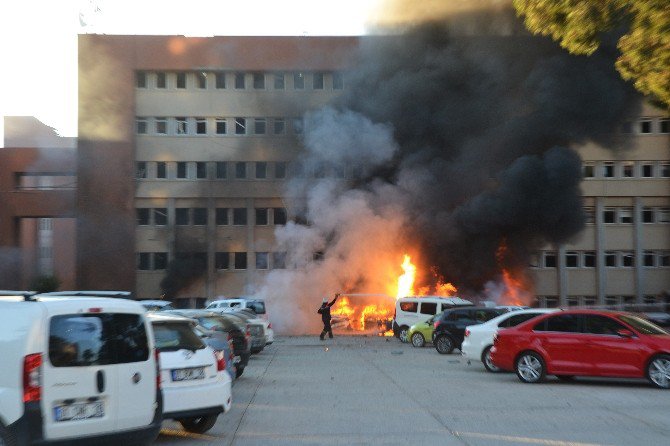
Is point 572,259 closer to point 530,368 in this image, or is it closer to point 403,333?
point 403,333

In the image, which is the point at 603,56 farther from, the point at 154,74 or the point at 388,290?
the point at 154,74

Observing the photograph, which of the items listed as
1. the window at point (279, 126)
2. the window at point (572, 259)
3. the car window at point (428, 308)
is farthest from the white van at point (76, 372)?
the window at point (572, 259)

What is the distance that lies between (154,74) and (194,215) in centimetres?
914

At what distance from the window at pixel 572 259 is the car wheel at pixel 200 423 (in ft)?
144

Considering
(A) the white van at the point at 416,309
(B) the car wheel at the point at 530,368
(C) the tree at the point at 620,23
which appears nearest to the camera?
(C) the tree at the point at 620,23

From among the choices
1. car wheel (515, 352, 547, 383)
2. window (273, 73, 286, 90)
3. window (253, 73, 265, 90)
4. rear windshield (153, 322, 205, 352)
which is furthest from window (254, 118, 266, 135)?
rear windshield (153, 322, 205, 352)

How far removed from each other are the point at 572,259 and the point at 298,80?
20869 mm

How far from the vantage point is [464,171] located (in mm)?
42625

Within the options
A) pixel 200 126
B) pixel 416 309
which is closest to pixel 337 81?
pixel 200 126

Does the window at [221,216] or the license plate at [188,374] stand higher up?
the window at [221,216]

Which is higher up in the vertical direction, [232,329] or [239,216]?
[239,216]

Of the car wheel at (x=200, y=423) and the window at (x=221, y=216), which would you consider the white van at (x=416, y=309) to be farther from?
the window at (x=221, y=216)

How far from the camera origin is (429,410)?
11172 mm

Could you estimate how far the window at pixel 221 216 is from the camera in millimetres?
49656
